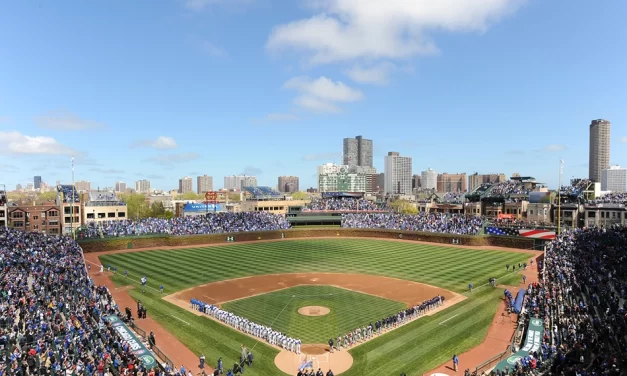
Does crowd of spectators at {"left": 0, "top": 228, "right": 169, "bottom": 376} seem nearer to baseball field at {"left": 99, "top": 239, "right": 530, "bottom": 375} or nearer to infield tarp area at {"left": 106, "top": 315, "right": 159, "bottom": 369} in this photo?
infield tarp area at {"left": 106, "top": 315, "right": 159, "bottom": 369}

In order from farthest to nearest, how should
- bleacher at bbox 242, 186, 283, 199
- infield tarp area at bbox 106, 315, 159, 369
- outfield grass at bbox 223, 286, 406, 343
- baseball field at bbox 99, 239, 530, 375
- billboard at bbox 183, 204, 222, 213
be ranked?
bleacher at bbox 242, 186, 283, 199, billboard at bbox 183, 204, 222, 213, outfield grass at bbox 223, 286, 406, 343, baseball field at bbox 99, 239, 530, 375, infield tarp area at bbox 106, 315, 159, 369

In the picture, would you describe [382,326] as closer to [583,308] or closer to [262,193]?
[583,308]

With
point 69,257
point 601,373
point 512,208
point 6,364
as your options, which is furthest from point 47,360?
point 512,208

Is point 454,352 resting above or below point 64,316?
below

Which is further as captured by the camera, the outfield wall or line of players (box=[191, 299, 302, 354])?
the outfield wall

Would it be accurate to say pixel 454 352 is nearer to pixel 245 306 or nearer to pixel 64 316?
pixel 245 306

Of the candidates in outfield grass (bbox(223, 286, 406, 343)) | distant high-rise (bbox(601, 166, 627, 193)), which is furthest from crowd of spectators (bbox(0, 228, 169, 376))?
distant high-rise (bbox(601, 166, 627, 193))

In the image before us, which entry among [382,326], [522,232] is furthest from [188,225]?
[522,232]
